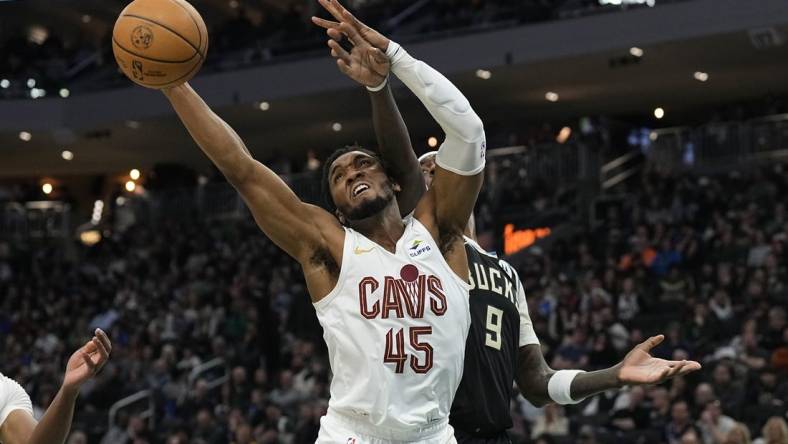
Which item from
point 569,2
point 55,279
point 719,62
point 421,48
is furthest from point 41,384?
point 719,62

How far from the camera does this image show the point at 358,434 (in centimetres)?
516

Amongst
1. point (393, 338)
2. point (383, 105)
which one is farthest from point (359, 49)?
point (393, 338)

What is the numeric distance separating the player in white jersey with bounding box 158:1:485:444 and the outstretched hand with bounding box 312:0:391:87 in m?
0.02

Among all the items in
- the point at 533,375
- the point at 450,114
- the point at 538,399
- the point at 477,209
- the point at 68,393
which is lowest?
the point at 477,209

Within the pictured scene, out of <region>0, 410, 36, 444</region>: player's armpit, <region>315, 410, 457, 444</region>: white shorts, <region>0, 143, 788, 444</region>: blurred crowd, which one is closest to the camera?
<region>315, 410, 457, 444</region>: white shorts

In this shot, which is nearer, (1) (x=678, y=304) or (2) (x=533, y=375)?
(2) (x=533, y=375)

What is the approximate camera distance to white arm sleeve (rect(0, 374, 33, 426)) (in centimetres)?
578

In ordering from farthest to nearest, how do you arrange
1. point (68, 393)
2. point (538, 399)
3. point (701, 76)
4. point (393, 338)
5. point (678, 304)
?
point (701, 76) → point (678, 304) → point (538, 399) → point (68, 393) → point (393, 338)

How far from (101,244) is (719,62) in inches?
511

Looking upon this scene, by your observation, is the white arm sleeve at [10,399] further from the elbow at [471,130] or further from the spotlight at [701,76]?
the spotlight at [701,76]

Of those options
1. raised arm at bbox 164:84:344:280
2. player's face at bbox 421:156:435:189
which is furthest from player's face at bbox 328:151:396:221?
player's face at bbox 421:156:435:189

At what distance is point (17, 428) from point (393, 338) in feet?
6.12

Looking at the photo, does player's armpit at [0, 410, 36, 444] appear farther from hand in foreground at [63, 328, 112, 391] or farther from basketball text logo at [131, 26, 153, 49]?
basketball text logo at [131, 26, 153, 49]

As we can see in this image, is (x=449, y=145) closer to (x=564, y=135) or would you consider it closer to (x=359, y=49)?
(x=359, y=49)
